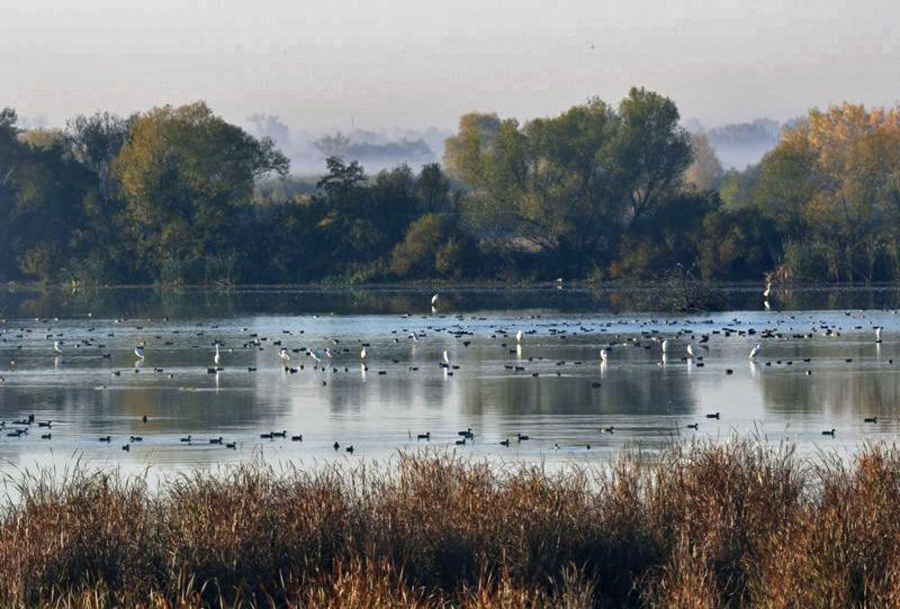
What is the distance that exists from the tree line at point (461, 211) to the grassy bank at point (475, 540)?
66.1 m

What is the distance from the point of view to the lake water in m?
24.4

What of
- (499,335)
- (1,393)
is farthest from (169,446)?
(499,335)

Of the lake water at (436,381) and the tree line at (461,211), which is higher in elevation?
the tree line at (461,211)

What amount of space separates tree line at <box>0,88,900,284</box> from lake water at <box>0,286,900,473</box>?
75.2 feet

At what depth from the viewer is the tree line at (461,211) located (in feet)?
273

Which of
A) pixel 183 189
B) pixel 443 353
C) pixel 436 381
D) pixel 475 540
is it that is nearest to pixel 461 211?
pixel 183 189

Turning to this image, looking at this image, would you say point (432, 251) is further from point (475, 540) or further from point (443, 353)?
point (475, 540)

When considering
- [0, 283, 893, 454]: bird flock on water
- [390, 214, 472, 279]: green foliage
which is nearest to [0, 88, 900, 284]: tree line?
[390, 214, 472, 279]: green foliage

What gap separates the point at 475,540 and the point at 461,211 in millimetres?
73934

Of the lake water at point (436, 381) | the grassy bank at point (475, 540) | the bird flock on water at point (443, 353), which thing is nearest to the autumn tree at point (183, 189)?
the lake water at point (436, 381)

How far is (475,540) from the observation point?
15.0 m

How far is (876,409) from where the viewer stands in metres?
27.9

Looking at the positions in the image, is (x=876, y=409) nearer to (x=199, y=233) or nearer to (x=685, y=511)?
Result: (x=685, y=511)

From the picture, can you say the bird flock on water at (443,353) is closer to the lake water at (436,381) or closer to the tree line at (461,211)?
the lake water at (436,381)
